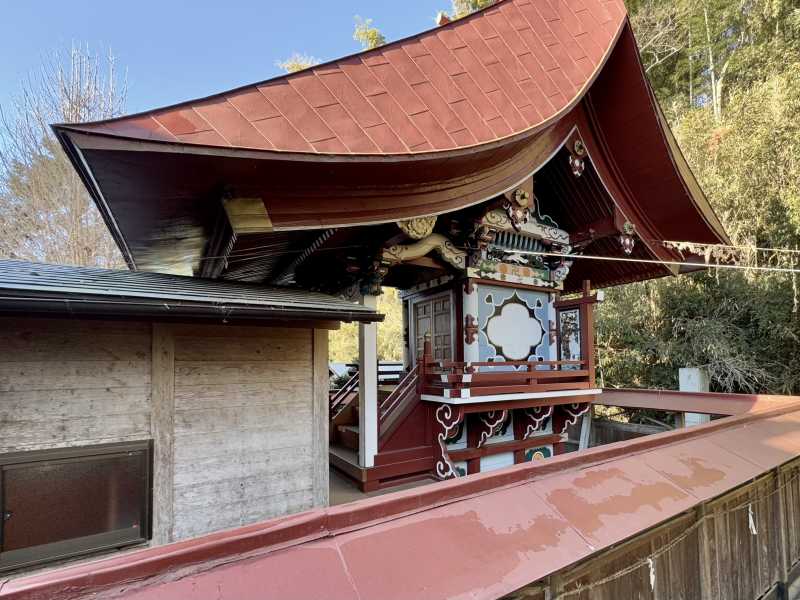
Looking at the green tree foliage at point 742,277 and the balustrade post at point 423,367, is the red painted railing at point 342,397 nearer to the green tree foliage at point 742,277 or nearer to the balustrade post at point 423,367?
the balustrade post at point 423,367

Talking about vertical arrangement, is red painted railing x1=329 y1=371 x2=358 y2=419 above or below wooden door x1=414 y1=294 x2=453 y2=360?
below

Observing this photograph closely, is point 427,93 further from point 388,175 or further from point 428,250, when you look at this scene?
Answer: point 428,250

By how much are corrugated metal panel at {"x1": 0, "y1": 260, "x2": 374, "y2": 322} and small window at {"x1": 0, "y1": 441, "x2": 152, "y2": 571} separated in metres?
0.90

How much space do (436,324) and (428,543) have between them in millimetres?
4258

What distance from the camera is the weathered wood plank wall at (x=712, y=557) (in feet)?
6.35

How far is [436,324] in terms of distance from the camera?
551 centimetres

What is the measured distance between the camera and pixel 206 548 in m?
1.07

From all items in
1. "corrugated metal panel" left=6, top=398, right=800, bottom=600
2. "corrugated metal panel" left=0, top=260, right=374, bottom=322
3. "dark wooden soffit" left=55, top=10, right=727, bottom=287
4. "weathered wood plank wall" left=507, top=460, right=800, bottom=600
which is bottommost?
"weathered wood plank wall" left=507, top=460, right=800, bottom=600

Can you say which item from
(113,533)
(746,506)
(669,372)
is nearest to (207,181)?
(113,533)

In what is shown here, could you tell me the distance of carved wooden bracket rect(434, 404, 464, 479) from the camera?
4.37m

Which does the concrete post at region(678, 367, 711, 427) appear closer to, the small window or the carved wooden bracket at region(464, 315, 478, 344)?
the carved wooden bracket at region(464, 315, 478, 344)

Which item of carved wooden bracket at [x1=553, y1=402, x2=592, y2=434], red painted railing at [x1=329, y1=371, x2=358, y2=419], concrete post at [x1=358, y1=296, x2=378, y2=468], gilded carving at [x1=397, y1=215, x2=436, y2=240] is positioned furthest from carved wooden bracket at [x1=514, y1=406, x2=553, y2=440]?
gilded carving at [x1=397, y1=215, x2=436, y2=240]

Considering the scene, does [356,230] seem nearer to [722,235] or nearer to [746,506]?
[746,506]

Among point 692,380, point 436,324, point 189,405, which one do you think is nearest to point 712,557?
point 436,324
